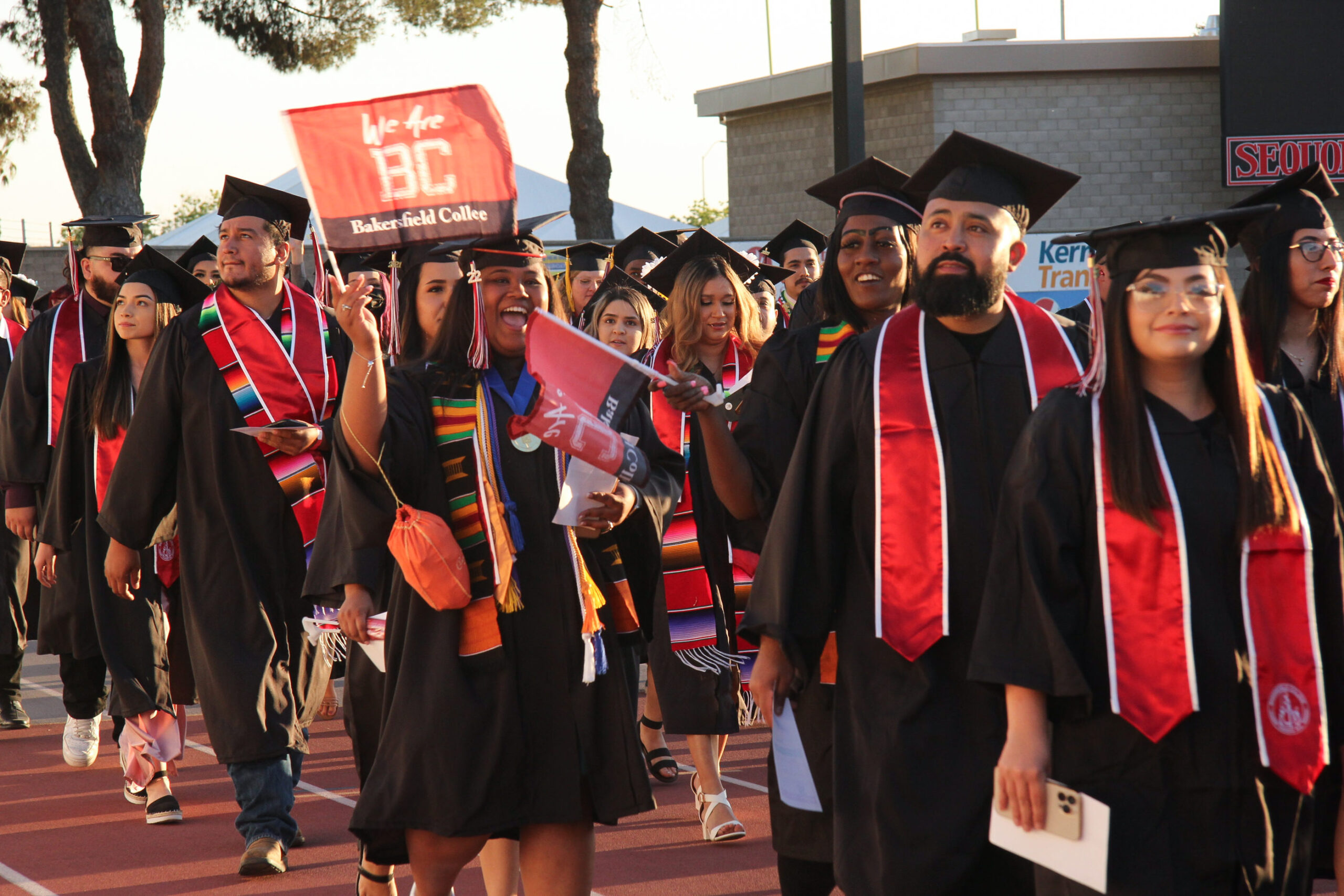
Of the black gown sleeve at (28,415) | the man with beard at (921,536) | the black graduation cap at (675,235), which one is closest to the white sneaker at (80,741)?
the black gown sleeve at (28,415)

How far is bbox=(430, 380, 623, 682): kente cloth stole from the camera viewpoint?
11.9 ft

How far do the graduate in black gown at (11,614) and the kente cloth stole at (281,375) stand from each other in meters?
3.09

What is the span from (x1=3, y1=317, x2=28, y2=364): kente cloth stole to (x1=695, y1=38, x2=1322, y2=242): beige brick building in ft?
35.9

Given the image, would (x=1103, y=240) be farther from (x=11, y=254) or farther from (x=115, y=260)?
(x=11, y=254)

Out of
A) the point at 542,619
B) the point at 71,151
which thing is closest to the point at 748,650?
the point at 542,619

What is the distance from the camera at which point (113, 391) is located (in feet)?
20.3

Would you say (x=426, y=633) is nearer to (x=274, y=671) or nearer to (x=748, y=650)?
(x=274, y=671)

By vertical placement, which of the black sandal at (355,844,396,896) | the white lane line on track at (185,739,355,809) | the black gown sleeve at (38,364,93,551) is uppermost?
the black gown sleeve at (38,364,93,551)

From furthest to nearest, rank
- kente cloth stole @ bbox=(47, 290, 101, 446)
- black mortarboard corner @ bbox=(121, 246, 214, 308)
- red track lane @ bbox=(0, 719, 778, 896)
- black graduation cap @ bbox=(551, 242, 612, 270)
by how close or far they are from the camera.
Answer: black graduation cap @ bbox=(551, 242, 612, 270), kente cloth stole @ bbox=(47, 290, 101, 446), black mortarboard corner @ bbox=(121, 246, 214, 308), red track lane @ bbox=(0, 719, 778, 896)

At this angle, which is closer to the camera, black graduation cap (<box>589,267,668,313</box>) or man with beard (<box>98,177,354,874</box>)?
man with beard (<box>98,177,354,874</box>)

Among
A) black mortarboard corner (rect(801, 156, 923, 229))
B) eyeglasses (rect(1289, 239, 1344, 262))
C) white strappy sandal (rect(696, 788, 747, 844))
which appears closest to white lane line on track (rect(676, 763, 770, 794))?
white strappy sandal (rect(696, 788, 747, 844))

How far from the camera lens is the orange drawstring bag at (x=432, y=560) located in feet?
11.5

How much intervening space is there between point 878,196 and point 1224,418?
168 centimetres

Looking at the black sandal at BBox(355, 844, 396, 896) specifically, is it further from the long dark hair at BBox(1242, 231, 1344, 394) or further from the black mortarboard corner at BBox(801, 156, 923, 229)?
the long dark hair at BBox(1242, 231, 1344, 394)
